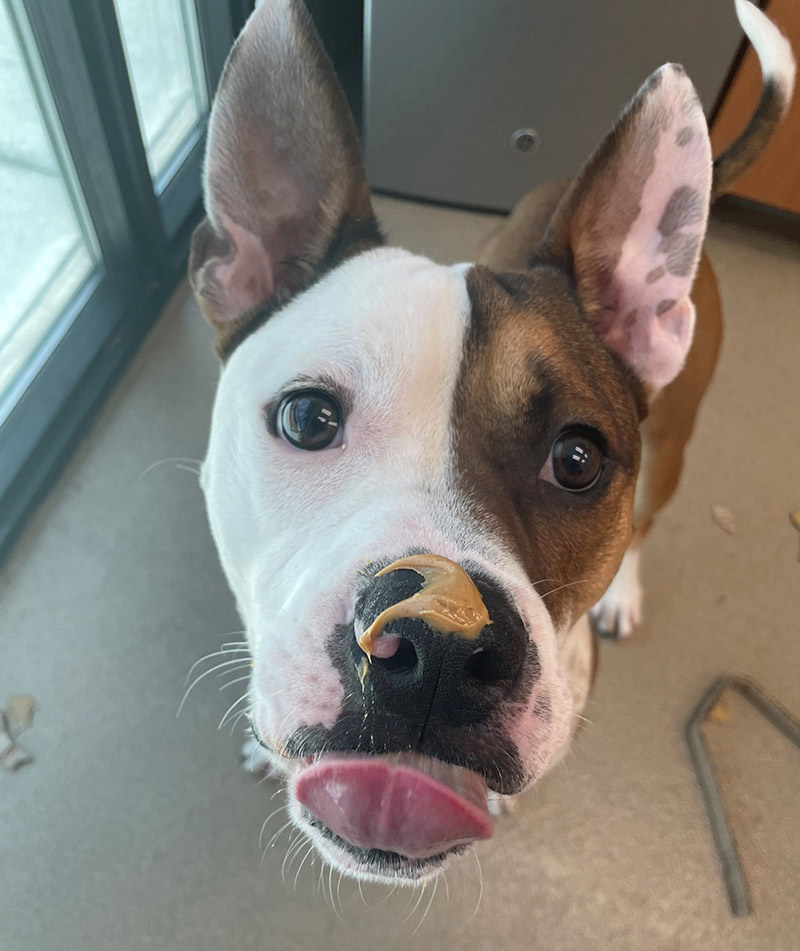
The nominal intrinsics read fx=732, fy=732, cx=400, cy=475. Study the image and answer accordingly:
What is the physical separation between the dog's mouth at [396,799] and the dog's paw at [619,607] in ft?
4.58

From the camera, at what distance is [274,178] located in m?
1.39

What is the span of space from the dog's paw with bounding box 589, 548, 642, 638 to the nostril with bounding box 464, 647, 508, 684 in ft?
4.88

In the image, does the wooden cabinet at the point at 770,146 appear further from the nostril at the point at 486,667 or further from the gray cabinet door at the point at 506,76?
the nostril at the point at 486,667

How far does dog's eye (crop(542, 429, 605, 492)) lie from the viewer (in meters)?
1.21

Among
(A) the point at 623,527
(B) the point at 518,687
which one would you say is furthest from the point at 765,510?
(B) the point at 518,687

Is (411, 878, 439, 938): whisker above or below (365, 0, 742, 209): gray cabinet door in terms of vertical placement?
below

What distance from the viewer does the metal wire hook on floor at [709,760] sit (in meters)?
1.95

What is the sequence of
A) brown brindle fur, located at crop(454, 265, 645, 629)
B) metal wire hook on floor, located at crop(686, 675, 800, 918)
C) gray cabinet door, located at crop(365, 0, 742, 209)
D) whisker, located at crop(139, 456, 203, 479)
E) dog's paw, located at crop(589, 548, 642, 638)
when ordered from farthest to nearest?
1. gray cabinet door, located at crop(365, 0, 742, 209)
2. whisker, located at crop(139, 456, 203, 479)
3. dog's paw, located at crop(589, 548, 642, 638)
4. metal wire hook on floor, located at crop(686, 675, 800, 918)
5. brown brindle fur, located at crop(454, 265, 645, 629)

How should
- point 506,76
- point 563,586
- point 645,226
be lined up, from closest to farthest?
point 563,586 → point 645,226 → point 506,76

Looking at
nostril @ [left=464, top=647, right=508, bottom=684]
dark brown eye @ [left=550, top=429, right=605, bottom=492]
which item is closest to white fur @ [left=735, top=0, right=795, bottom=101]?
dark brown eye @ [left=550, top=429, right=605, bottom=492]

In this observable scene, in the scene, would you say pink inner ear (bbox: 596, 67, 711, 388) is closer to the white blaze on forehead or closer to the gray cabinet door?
the white blaze on forehead

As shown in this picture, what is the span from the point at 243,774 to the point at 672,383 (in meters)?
1.55

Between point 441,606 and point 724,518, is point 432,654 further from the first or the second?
point 724,518

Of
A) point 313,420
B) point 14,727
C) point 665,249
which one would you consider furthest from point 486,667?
point 14,727
